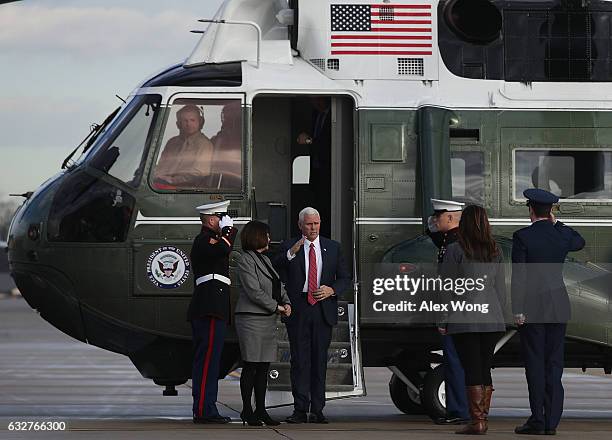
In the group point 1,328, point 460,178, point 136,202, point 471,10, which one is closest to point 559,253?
point 460,178

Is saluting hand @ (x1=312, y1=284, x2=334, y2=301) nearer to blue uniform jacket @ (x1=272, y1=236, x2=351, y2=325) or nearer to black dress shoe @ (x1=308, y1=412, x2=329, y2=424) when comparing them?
blue uniform jacket @ (x1=272, y1=236, x2=351, y2=325)

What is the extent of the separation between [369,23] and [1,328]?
31891mm

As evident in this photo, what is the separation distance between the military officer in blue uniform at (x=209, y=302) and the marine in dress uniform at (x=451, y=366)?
1.83 metres

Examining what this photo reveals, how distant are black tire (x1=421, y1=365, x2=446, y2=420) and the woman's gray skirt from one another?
1795mm

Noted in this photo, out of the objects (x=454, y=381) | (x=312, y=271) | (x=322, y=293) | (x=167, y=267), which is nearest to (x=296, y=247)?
(x=312, y=271)

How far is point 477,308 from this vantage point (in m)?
12.5

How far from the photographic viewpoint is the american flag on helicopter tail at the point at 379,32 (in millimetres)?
14227

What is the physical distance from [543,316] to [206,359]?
2988 millimetres

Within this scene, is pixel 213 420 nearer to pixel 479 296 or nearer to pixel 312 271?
pixel 312 271

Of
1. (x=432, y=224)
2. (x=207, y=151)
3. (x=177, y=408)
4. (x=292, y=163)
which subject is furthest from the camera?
(x=177, y=408)

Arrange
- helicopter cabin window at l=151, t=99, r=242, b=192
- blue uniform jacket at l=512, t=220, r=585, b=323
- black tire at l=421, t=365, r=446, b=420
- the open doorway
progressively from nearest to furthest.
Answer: blue uniform jacket at l=512, t=220, r=585, b=323
helicopter cabin window at l=151, t=99, r=242, b=192
black tire at l=421, t=365, r=446, b=420
the open doorway

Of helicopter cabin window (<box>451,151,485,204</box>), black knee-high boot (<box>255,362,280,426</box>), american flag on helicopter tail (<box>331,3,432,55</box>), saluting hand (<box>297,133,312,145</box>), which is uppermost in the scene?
american flag on helicopter tail (<box>331,3,432,55</box>)

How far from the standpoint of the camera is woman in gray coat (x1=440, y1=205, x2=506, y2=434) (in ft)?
40.6

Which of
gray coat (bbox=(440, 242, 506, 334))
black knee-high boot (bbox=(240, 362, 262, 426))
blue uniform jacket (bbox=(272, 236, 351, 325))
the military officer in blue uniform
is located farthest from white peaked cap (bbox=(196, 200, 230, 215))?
gray coat (bbox=(440, 242, 506, 334))
